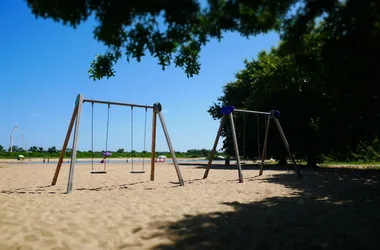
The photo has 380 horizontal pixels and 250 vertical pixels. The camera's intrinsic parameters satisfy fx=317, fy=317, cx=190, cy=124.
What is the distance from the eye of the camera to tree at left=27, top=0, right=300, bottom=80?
3760 millimetres

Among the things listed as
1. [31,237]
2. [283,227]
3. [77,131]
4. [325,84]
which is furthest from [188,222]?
[77,131]

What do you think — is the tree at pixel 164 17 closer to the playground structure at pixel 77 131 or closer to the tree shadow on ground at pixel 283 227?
the tree shadow on ground at pixel 283 227

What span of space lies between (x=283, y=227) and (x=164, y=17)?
3574 millimetres

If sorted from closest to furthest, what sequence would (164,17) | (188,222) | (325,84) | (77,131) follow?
(164,17) < (188,222) < (325,84) < (77,131)

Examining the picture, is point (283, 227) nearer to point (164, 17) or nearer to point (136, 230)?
point (136, 230)

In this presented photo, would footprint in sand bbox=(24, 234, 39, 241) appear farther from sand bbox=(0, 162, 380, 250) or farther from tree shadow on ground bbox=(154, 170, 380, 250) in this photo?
tree shadow on ground bbox=(154, 170, 380, 250)

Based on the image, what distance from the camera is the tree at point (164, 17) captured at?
3760mm

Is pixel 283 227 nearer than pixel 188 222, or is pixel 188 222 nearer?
pixel 283 227

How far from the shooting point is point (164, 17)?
12.9 ft

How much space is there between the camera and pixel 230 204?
6.73 meters

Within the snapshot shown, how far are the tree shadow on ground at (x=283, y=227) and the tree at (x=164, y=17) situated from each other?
249 cm

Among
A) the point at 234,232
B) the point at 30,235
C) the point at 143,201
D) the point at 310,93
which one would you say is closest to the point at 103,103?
the point at 143,201

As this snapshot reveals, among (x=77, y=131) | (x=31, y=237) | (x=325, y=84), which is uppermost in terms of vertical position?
(x=325, y=84)

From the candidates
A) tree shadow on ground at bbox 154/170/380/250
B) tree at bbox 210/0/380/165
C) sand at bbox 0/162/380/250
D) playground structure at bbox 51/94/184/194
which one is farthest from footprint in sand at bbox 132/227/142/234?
playground structure at bbox 51/94/184/194
